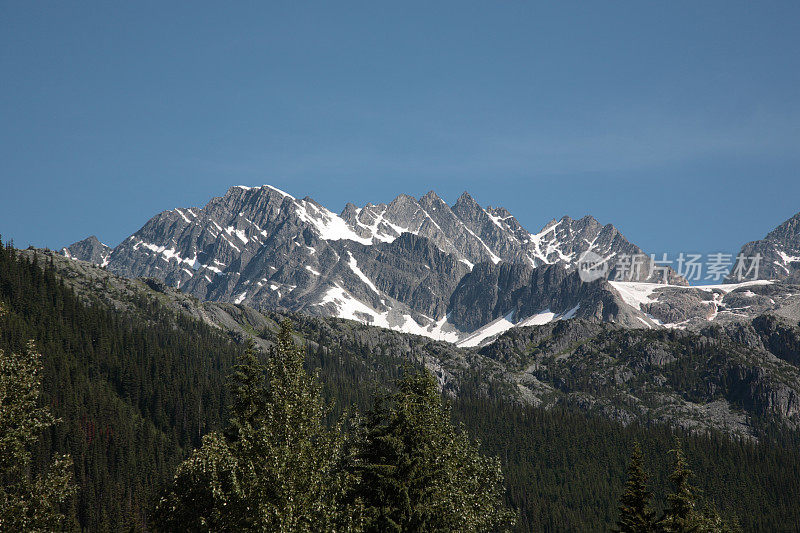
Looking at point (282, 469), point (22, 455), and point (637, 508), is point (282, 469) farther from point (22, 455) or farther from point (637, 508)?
point (637, 508)

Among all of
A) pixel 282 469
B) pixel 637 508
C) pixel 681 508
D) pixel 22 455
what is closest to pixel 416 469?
pixel 282 469

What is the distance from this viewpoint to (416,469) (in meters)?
44.7

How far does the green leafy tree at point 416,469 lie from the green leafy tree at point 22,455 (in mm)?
15798

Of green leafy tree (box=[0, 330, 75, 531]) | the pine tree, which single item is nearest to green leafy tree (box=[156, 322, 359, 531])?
green leafy tree (box=[0, 330, 75, 531])

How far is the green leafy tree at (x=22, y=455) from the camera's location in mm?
37500

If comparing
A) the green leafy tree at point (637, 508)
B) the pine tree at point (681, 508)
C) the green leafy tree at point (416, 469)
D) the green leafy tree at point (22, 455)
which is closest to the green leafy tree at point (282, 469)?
the green leafy tree at point (416, 469)

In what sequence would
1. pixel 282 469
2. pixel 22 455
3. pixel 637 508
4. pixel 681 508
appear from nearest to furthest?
pixel 282 469 < pixel 22 455 < pixel 681 508 < pixel 637 508

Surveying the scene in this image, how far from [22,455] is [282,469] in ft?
45.4

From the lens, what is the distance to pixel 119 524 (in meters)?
136

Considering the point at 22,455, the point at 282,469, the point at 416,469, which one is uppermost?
the point at 416,469

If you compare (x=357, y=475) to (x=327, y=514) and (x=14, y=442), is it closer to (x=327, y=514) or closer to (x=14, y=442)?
(x=327, y=514)

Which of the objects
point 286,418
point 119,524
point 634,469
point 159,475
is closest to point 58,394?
point 159,475

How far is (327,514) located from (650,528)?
3935 centimetres

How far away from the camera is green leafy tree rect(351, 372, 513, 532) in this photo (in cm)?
4319
